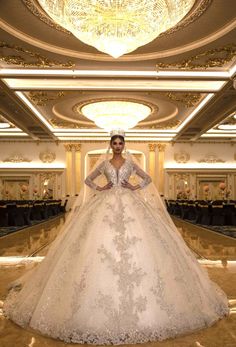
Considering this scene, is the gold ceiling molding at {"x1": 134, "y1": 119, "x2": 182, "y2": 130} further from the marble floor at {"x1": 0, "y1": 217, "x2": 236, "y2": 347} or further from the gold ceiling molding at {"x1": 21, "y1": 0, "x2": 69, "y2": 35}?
the gold ceiling molding at {"x1": 21, "y1": 0, "x2": 69, "y2": 35}

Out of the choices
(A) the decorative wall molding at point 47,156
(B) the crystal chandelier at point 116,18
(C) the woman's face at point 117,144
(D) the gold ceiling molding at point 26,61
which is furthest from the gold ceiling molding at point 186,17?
(A) the decorative wall molding at point 47,156

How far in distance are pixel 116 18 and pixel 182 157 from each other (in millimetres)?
14838

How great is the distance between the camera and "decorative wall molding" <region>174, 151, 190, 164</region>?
20.1 metres

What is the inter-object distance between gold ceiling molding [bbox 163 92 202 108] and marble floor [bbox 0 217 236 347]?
458cm

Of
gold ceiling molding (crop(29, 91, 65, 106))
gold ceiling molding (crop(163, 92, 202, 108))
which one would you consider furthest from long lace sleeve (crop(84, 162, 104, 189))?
gold ceiling molding (crop(29, 91, 65, 106))

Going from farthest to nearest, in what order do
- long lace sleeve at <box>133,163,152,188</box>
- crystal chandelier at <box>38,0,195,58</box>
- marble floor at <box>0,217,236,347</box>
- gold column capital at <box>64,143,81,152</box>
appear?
gold column capital at <box>64,143,81,152</box>
crystal chandelier at <box>38,0,195,58</box>
long lace sleeve at <box>133,163,152,188</box>
marble floor at <box>0,217,236,347</box>

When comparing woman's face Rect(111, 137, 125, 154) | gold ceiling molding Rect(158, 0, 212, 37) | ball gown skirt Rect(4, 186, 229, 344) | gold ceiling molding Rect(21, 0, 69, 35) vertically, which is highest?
gold ceiling molding Rect(21, 0, 69, 35)

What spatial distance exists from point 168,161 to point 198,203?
7.23 m

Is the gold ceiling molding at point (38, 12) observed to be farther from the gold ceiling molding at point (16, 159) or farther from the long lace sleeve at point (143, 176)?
the gold ceiling molding at point (16, 159)

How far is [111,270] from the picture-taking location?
8.87ft

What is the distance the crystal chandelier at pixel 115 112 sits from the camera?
12672mm

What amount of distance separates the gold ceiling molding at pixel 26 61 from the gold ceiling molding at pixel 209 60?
2322 mm

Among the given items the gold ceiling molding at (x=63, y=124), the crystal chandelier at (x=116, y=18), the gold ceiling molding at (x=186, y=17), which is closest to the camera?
the crystal chandelier at (x=116, y=18)

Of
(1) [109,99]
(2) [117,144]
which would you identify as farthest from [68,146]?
(2) [117,144]
